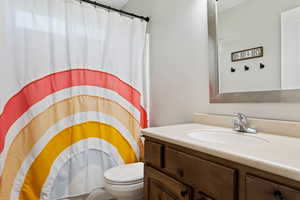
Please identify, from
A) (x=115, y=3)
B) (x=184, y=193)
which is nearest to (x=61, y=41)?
(x=115, y=3)

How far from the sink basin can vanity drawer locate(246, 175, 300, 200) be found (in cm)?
35

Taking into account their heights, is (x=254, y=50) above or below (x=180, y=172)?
above

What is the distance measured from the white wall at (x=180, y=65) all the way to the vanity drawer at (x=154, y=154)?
0.57 meters

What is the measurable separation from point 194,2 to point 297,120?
1.17 meters

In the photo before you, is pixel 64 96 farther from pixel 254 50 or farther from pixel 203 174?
pixel 254 50

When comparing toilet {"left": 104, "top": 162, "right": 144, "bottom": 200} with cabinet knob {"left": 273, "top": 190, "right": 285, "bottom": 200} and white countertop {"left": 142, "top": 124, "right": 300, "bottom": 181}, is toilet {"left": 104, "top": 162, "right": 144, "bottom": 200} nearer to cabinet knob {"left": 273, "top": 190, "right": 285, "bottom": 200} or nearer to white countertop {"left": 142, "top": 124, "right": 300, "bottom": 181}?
white countertop {"left": 142, "top": 124, "right": 300, "bottom": 181}

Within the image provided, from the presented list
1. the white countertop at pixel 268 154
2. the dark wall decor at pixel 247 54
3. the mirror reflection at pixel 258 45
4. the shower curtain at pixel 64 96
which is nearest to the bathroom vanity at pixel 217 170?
the white countertop at pixel 268 154

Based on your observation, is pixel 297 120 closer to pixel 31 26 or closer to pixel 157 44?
pixel 157 44

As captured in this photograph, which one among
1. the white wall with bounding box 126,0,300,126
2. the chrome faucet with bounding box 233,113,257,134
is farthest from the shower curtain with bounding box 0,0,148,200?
the chrome faucet with bounding box 233,113,257,134

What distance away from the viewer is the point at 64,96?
147cm

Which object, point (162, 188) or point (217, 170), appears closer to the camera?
point (217, 170)

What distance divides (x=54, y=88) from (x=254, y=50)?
149cm

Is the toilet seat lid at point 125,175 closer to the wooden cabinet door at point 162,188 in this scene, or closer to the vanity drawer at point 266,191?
the wooden cabinet door at point 162,188

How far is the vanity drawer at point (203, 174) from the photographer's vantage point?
650mm
